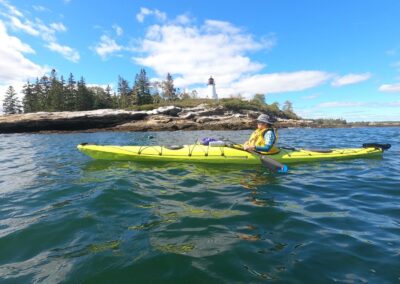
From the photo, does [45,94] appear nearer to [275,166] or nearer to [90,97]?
[90,97]

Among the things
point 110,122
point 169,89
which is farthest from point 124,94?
point 110,122

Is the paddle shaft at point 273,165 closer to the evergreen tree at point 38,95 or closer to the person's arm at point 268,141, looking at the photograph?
the person's arm at point 268,141

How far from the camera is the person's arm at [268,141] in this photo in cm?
888

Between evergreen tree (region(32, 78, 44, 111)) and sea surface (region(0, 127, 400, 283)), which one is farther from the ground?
evergreen tree (region(32, 78, 44, 111))

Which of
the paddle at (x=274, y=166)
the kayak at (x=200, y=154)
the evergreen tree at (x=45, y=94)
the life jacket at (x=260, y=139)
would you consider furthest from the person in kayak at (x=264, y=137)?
the evergreen tree at (x=45, y=94)

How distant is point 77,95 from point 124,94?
12.5 m

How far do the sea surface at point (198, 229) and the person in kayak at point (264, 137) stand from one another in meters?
1.48

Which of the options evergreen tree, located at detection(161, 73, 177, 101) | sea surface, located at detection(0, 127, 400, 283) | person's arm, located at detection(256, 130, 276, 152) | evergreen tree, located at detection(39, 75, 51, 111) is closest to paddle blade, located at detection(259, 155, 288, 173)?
sea surface, located at detection(0, 127, 400, 283)

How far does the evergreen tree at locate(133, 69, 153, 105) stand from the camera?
212 feet

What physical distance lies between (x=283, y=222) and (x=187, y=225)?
55.4 inches

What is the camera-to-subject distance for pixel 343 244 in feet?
12.3

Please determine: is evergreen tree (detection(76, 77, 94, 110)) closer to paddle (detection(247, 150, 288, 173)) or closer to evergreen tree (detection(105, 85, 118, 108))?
evergreen tree (detection(105, 85, 118, 108))

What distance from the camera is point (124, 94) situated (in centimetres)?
6700

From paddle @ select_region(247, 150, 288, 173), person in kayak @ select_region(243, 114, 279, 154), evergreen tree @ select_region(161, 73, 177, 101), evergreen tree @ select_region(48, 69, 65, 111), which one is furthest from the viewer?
evergreen tree @ select_region(161, 73, 177, 101)
